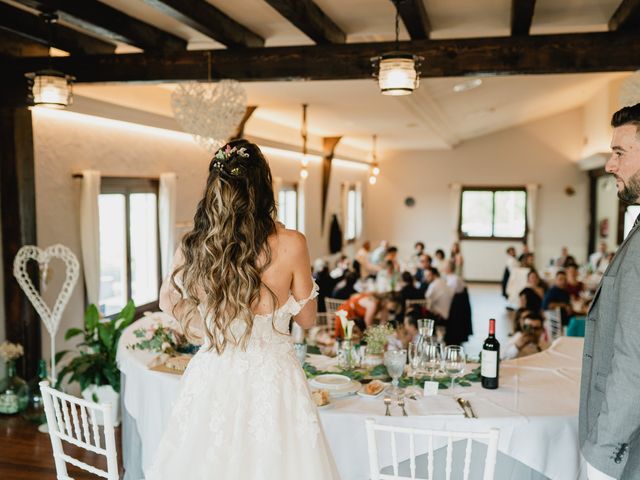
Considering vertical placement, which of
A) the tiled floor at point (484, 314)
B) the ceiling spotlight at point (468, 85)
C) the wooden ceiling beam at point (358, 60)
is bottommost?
the tiled floor at point (484, 314)

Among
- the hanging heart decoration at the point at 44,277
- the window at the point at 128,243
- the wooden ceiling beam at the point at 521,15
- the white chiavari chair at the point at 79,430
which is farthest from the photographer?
the window at the point at 128,243

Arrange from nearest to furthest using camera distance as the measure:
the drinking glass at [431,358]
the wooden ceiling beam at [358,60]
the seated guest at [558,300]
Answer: the drinking glass at [431,358]
the wooden ceiling beam at [358,60]
the seated guest at [558,300]

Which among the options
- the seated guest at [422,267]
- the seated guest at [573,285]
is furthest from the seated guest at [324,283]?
the seated guest at [573,285]

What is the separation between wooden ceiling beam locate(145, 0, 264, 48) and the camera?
3.65 metres

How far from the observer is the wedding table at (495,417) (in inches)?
106

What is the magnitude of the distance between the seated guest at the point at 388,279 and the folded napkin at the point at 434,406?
5350 mm

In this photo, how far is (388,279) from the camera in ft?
28.7

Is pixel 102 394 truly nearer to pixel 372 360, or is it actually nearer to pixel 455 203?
pixel 372 360

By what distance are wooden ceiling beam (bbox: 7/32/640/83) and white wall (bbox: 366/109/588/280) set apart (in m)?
10.9

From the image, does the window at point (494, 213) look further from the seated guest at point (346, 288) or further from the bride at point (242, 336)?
the bride at point (242, 336)

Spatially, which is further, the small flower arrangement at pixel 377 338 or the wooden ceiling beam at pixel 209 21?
the wooden ceiling beam at pixel 209 21

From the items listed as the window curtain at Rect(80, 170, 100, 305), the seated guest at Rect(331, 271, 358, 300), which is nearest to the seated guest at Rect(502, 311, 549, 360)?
the seated guest at Rect(331, 271, 358, 300)

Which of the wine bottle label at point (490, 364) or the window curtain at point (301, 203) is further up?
the window curtain at point (301, 203)

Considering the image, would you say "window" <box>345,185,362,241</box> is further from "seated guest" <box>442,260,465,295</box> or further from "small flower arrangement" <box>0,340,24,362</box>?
"small flower arrangement" <box>0,340,24,362</box>
